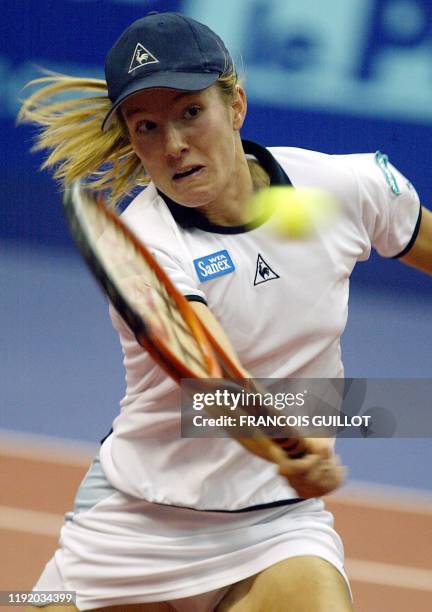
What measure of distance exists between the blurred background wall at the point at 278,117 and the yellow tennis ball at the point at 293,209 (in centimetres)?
251

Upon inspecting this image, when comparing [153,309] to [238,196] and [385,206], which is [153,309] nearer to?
[238,196]

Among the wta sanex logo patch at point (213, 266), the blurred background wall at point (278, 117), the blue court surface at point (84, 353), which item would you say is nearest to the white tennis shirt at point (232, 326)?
the wta sanex logo patch at point (213, 266)

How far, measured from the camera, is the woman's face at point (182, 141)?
2.22 metres

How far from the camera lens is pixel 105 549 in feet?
7.60

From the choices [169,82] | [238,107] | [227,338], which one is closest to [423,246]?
[238,107]

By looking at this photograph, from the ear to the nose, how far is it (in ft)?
0.64

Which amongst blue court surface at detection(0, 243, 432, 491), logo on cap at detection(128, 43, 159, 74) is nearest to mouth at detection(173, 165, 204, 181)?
logo on cap at detection(128, 43, 159, 74)

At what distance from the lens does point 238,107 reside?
2420 mm

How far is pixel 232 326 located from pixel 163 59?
524mm

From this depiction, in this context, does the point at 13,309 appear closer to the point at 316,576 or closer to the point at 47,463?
the point at 47,463

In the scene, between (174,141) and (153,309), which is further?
(174,141)

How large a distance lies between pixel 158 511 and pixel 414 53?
3.37 m

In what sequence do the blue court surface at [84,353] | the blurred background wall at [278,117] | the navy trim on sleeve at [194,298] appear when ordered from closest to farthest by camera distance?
the navy trim on sleeve at [194,298] → the blue court surface at [84,353] → the blurred background wall at [278,117]

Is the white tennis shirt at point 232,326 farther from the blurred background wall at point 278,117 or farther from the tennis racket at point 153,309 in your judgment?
the blurred background wall at point 278,117
